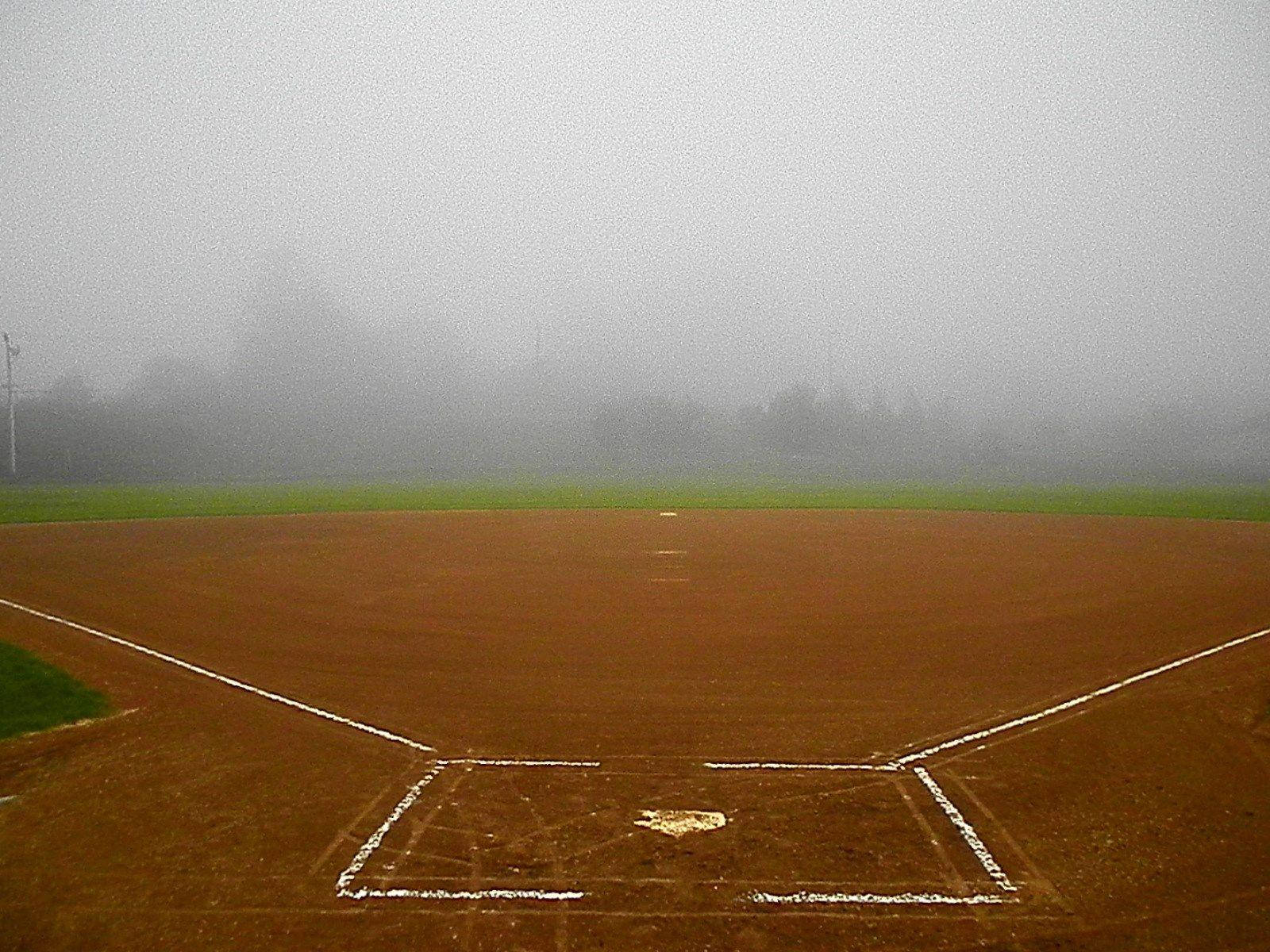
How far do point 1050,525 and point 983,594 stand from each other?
18.9 metres

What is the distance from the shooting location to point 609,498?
179 ft

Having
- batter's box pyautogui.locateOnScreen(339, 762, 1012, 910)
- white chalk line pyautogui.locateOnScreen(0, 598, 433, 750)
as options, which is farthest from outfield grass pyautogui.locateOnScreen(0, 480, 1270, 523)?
batter's box pyautogui.locateOnScreen(339, 762, 1012, 910)

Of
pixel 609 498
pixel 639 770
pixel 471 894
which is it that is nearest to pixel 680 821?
pixel 639 770

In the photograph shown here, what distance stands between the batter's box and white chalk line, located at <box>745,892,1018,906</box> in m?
0.02

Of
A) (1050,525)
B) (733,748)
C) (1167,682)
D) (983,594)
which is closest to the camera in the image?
(733,748)

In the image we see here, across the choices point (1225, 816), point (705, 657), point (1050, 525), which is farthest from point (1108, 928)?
point (1050, 525)

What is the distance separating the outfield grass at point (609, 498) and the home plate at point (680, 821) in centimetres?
3726

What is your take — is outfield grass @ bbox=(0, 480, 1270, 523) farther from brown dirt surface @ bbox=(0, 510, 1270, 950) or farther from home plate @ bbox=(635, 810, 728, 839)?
home plate @ bbox=(635, 810, 728, 839)

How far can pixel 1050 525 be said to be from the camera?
3431 centimetres

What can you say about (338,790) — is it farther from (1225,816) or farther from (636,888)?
(1225,816)

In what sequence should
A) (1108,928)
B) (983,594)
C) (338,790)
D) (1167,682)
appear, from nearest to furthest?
(1108,928), (338,790), (1167,682), (983,594)

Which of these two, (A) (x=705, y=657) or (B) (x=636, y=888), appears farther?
(A) (x=705, y=657)

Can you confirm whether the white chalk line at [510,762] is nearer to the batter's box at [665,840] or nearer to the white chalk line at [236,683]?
the batter's box at [665,840]

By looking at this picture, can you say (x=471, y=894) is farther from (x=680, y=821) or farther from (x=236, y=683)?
(x=236, y=683)
